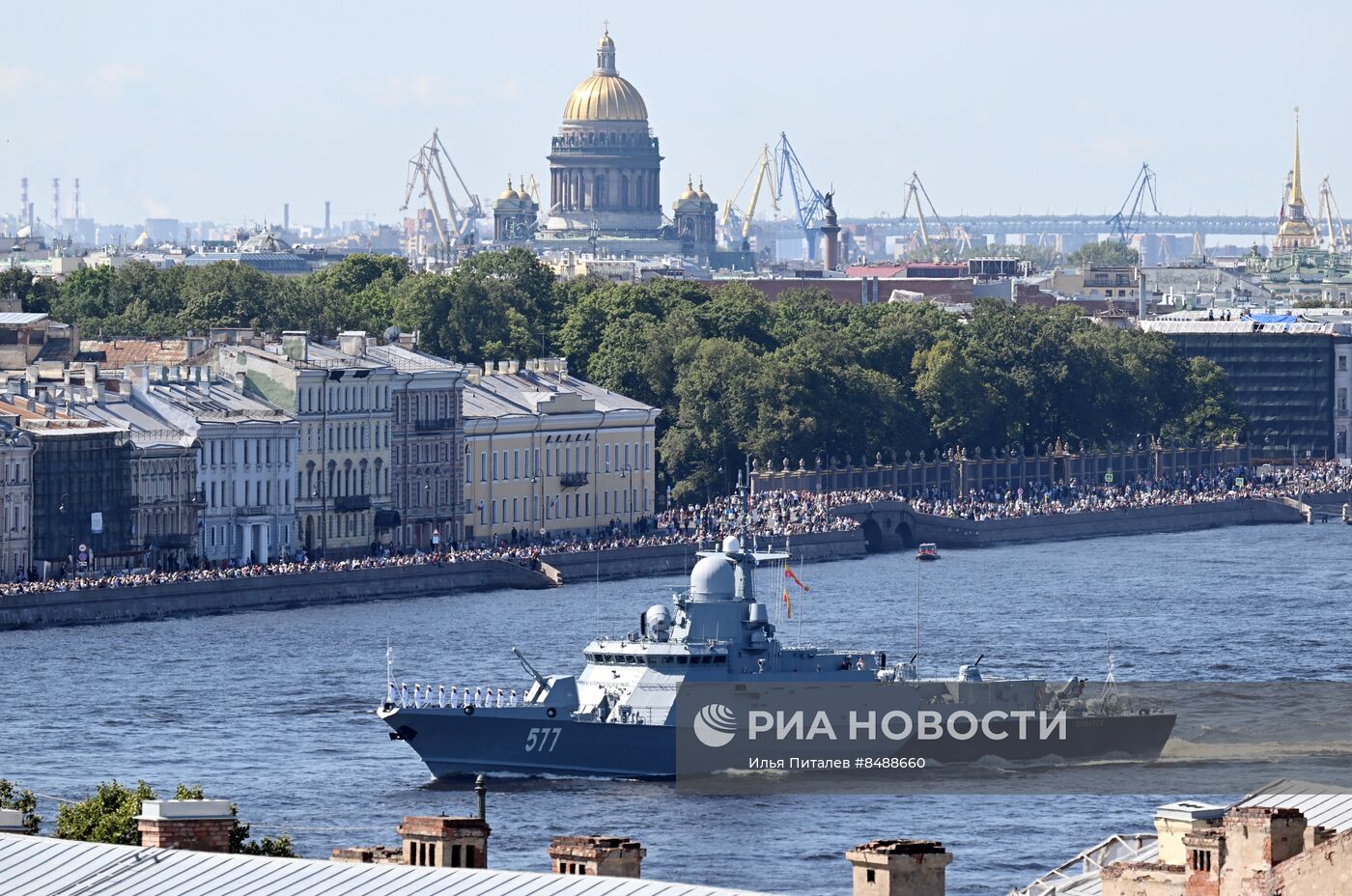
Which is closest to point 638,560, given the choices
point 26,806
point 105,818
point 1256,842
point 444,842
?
point 26,806

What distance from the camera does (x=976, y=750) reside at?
5900cm

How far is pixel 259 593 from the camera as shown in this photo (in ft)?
280

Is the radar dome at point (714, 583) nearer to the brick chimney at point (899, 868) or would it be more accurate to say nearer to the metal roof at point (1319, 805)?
the metal roof at point (1319, 805)

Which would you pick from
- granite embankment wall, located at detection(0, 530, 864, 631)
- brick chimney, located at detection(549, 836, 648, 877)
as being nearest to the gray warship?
granite embankment wall, located at detection(0, 530, 864, 631)

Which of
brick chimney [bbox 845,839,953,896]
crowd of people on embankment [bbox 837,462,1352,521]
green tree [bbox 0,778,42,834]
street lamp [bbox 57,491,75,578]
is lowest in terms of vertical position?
crowd of people on embankment [bbox 837,462,1352,521]

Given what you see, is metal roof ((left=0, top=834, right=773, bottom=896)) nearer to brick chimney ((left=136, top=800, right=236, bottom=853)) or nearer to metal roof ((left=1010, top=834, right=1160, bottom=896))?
brick chimney ((left=136, top=800, right=236, bottom=853))

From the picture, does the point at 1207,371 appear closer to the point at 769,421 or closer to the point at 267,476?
the point at 769,421

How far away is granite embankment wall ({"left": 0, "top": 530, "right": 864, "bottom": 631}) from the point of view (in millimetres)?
79000

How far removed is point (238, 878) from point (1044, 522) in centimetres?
9662

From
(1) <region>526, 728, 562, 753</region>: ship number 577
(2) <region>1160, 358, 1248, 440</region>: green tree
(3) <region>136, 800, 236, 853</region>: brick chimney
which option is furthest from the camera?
(2) <region>1160, 358, 1248, 440</region>: green tree

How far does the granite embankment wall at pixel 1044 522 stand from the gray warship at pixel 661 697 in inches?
2206

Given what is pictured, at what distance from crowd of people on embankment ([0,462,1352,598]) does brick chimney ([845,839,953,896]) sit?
54682 millimetres

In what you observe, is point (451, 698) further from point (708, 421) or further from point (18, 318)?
point (708, 421)

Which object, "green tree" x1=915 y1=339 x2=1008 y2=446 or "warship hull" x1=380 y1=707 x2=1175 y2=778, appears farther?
"green tree" x1=915 y1=339 x2=1008 y2=446
